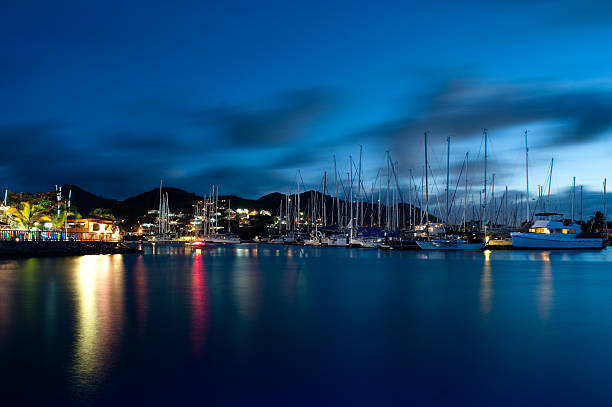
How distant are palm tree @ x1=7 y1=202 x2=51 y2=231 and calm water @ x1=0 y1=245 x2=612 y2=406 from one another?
53.9m

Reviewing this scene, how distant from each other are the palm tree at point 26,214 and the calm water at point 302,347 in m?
53.9

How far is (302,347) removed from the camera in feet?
43.3

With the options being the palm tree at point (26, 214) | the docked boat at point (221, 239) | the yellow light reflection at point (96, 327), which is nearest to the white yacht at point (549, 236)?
the yellow light reflection at point (96, 327)

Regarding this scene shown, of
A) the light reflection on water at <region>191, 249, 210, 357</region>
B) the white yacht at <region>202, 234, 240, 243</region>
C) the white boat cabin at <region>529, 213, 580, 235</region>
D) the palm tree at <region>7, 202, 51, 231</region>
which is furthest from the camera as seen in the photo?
the white yacht at <region>202, 234, 240, 243</region>

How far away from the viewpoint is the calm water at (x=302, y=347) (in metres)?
9.33

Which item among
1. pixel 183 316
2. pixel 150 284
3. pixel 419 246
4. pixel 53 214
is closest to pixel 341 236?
pixel 419 246

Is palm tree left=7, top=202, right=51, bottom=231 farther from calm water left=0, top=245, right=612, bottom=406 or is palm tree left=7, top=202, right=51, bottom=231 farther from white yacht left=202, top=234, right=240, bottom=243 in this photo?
white yacht left=202, top=234, right=240, bottom=243

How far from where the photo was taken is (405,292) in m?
26.2

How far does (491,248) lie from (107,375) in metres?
85.6

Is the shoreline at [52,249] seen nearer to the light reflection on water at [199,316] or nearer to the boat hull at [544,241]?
the light reflection on water at [199,316]

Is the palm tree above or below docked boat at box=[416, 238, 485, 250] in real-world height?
above

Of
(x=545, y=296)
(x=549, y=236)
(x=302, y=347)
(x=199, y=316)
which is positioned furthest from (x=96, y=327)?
(x=549, y=236)

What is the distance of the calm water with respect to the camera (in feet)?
30.6

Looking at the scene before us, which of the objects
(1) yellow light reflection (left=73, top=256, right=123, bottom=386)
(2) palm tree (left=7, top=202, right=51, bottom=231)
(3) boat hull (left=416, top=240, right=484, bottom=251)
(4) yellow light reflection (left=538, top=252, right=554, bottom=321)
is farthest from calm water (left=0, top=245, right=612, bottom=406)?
(2) palm tree (left=7, top=202, right=51, bottom=231)
